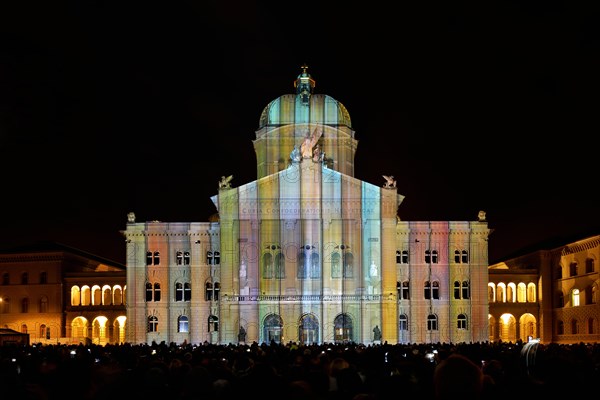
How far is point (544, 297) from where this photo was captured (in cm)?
8506

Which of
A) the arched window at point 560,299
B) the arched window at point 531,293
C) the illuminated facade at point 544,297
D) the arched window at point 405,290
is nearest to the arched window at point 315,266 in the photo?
the arched window at point 405,290

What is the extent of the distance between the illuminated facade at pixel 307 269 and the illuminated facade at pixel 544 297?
893 centimetres

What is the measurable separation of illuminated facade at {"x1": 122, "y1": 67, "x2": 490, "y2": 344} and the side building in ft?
39.0

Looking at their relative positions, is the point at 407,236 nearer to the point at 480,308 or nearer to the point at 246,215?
the point at 480,308

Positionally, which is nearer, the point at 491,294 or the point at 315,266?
the point at 315,266

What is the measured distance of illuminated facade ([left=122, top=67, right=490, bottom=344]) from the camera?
7212 cm

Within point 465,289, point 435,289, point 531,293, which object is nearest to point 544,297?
point 531,293

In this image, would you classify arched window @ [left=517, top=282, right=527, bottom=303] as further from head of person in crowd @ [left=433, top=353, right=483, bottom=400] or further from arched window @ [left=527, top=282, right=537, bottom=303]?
head of person in crowd @ [left=433, top=353, right=483, bottom=400]

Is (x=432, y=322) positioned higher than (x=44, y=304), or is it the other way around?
(x=44, y=304)

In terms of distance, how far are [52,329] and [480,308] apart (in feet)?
121

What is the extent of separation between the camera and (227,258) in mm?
72938

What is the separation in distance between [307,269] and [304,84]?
18541mm

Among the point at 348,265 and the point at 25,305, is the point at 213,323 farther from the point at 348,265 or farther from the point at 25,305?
the point at 25,305

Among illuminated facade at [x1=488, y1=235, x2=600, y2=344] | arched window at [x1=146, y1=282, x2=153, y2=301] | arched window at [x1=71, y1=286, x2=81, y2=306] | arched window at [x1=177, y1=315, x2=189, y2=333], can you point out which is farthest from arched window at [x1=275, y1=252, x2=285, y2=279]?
arched window at [x1=71, y1=286, x2=81, y2=306]
